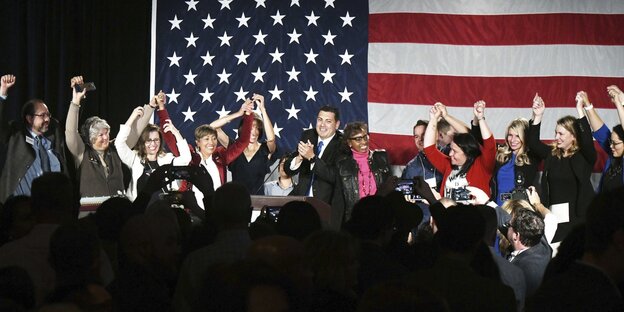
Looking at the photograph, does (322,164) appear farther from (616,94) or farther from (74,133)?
(616,94)

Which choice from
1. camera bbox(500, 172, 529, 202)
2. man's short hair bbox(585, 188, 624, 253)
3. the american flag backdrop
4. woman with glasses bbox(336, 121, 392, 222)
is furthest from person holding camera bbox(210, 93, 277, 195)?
man's short hair bbox(585, 188, 624, 253)

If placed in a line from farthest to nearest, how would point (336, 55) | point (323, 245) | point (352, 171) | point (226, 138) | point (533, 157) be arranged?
point (336, 55), point (226, 138), point (533, 157), point (352, 171), point (323, 245)

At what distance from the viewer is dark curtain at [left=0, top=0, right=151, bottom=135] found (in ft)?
30.3

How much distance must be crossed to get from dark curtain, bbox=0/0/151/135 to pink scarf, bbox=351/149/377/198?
A: 3.05 m

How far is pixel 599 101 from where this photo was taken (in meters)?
9.81

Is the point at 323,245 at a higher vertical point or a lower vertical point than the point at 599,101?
lower

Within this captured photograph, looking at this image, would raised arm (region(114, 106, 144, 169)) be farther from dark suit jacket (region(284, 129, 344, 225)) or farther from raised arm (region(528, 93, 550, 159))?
raised arm (region(528, 93, 550, 159))

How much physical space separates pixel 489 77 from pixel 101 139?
4227 mm

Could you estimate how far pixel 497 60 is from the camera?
33.3 feet

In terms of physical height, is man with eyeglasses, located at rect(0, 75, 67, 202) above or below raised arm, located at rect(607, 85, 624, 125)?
below

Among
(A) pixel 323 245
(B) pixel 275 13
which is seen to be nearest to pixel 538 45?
(B) pixel 275 13

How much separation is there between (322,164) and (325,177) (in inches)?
4.5

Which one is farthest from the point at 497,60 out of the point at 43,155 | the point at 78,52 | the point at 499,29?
the point at 43,155

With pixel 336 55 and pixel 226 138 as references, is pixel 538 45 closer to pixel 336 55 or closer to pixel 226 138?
pixel 336 55
